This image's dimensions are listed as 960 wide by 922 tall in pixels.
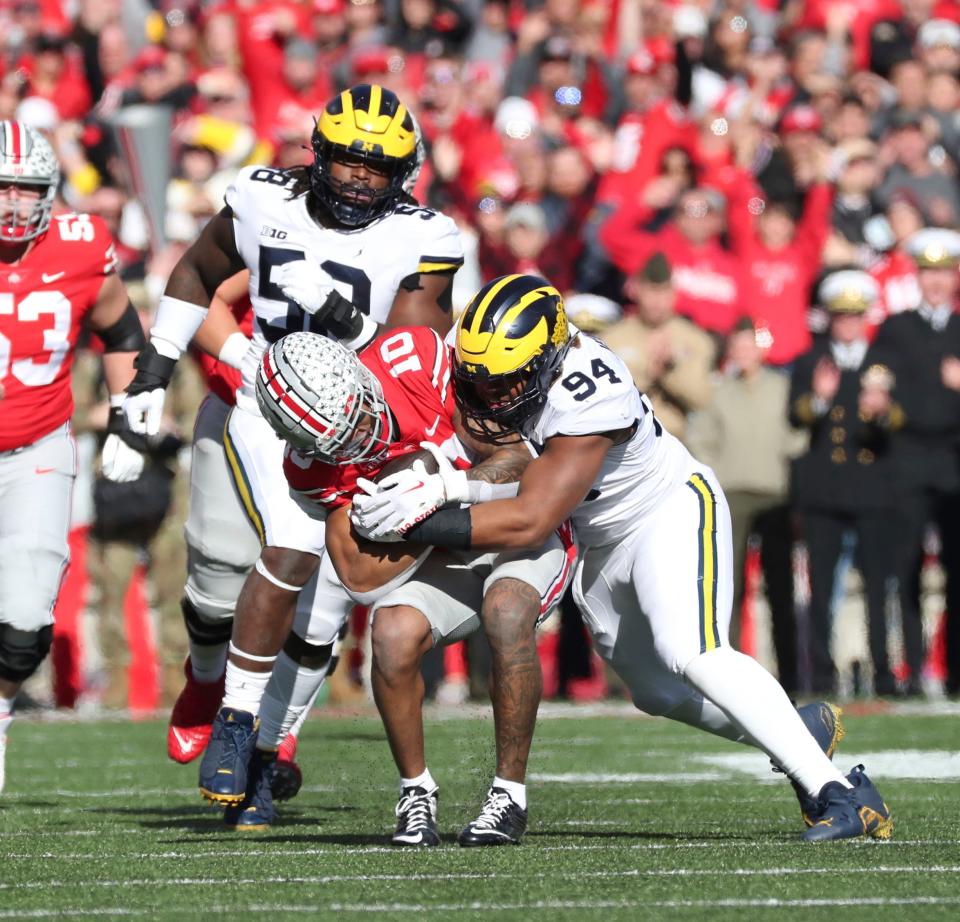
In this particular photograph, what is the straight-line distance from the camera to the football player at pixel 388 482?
203 inches

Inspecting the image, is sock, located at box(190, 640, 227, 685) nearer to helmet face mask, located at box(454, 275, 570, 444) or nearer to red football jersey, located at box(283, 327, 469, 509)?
red football jersey, located at box(283, 327, 469, 509)

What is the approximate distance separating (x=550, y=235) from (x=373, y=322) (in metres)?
5.67

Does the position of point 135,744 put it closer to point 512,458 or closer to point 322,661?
point 322,661

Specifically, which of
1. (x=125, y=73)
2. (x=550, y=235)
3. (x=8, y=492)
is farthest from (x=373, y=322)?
(x=125, y=73)

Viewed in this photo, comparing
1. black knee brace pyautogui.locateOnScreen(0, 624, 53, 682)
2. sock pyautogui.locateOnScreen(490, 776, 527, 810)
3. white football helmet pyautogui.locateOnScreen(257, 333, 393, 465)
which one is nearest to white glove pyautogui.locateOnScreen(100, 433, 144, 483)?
black knee brace pyautogui.locateOnScreen(0, 624, 53, 682)

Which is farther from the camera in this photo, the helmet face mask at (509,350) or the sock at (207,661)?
the sock at (207,661)

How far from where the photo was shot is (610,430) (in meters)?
5.21

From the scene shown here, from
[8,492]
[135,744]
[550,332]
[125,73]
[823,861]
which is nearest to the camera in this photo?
[823,861]

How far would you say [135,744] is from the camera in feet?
28.9

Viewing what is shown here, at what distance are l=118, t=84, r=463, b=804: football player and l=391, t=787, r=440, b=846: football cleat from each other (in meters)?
0.66

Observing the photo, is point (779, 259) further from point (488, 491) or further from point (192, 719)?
point (488, 491)

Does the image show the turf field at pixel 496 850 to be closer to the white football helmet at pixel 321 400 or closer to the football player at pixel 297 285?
the football player at pixel 297 285

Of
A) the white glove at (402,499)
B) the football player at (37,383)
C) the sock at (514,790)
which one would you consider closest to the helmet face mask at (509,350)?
the white glove at (402,499)

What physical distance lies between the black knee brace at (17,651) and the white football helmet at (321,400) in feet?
5.32
